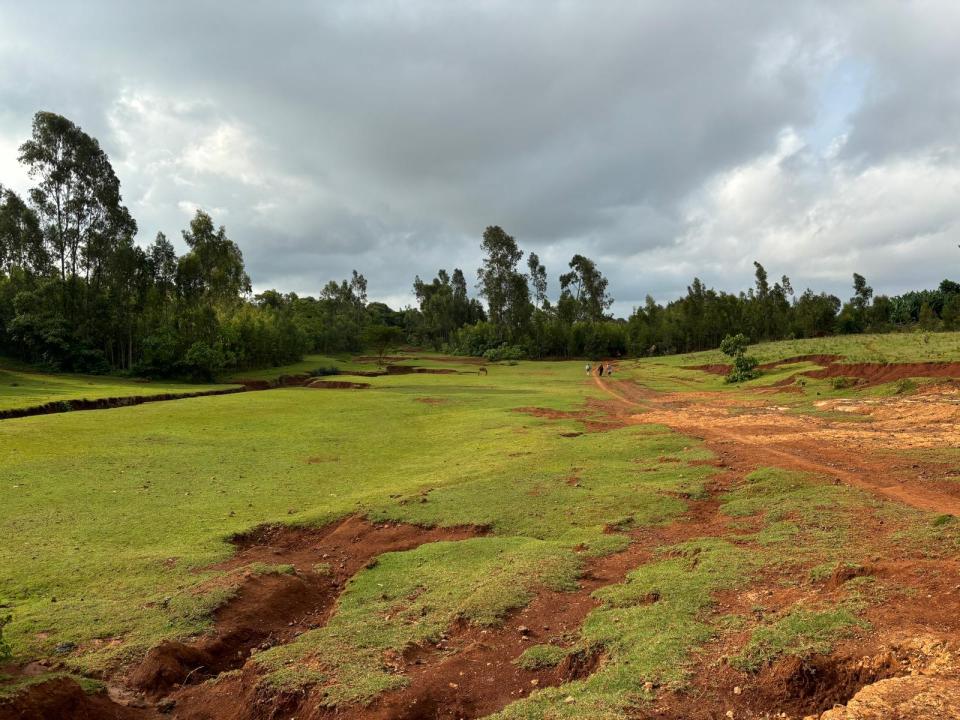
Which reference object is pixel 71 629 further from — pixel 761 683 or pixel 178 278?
pixel 178 278

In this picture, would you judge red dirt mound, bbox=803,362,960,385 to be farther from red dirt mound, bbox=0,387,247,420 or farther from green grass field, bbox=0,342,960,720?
red dirt mound, bbox=0,387,247,420

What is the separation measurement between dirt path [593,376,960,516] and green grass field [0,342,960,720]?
108cm

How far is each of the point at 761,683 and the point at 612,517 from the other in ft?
21.2

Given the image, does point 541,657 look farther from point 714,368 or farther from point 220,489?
point 714,368

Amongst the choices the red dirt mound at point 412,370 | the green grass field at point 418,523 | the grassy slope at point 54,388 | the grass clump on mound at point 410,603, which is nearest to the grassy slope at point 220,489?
the green grass field at point 418,523

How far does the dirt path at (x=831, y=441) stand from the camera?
11.6m

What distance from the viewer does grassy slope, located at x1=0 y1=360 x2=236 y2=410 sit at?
29069 mm

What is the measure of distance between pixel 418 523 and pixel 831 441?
13.3 meters

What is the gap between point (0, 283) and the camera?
172 feet

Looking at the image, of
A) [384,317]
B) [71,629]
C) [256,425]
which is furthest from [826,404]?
[384,317]

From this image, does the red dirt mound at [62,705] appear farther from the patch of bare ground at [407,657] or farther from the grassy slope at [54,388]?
the grassy slope at [54,388]

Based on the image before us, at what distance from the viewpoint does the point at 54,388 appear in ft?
114

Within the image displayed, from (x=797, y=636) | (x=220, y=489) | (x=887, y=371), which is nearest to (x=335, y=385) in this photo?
(x=220, y=489)

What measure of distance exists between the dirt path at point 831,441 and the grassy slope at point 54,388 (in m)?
29.6
